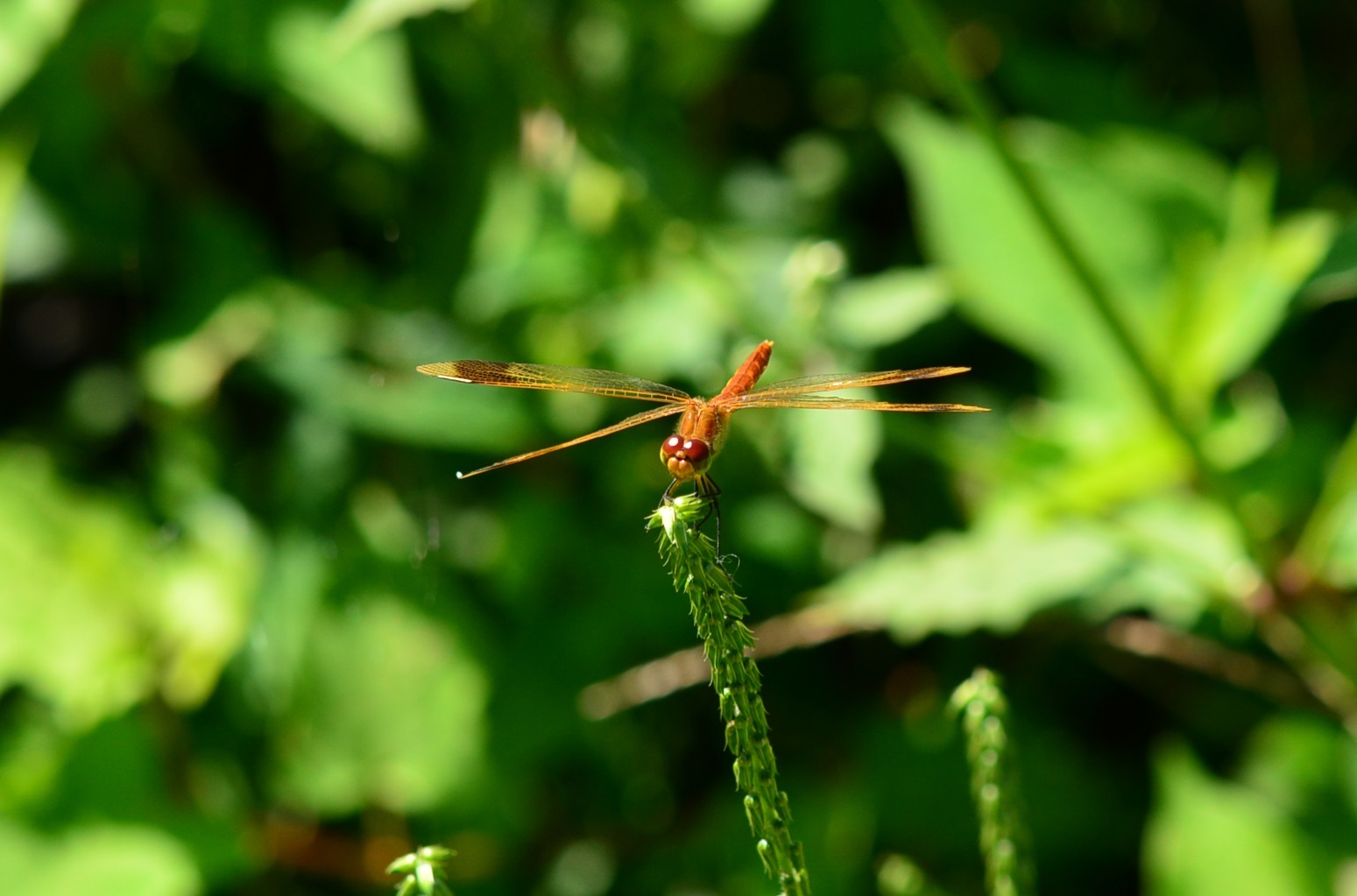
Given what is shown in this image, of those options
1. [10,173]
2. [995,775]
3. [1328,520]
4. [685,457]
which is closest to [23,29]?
[10,173]

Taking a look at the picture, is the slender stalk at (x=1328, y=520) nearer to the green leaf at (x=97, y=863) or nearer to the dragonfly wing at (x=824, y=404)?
the dragonfly wing at (x=824, y=404)

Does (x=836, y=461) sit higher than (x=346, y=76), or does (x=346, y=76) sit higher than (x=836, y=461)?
(x=346, y=76)

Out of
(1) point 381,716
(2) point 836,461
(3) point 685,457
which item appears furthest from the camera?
(1) point 381,716

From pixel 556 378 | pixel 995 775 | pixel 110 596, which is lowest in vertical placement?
pixel 995 775

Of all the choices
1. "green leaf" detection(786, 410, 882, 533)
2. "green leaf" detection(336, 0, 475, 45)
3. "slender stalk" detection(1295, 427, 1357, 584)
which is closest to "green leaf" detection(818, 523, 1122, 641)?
"green leaf" detection(786, 410, 882, 533)

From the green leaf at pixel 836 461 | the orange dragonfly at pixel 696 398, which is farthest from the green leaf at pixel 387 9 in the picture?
the green leaf at pixel 836 461

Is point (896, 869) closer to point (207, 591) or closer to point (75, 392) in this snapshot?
point (207, 591)

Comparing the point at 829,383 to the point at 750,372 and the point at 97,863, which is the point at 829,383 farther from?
the point at 97,863
